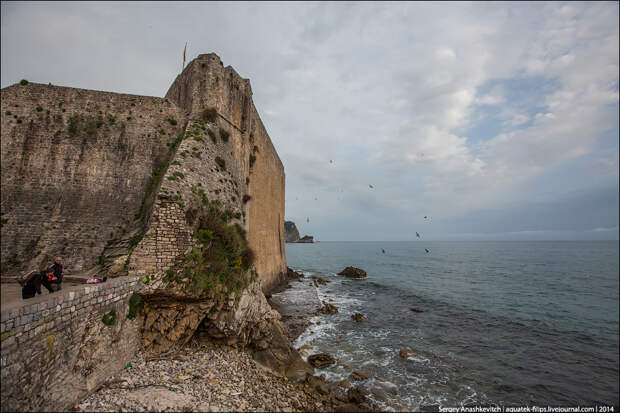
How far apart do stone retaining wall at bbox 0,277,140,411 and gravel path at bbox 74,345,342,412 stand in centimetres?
51

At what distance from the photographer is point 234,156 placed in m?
14.8

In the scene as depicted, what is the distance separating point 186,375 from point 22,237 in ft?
25.7

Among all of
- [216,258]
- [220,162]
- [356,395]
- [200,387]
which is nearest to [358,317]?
[356,395]

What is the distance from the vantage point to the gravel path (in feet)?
19.3

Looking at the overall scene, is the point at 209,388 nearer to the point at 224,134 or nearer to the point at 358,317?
the point at 224,134

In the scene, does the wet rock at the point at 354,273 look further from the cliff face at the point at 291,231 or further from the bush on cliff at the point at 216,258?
the cliff face at the point at 291,231

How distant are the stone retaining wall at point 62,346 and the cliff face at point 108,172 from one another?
1.64m

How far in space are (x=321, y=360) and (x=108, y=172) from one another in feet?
40.0

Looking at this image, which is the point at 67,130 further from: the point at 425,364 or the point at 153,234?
the point at 425,364

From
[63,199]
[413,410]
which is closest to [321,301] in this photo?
[413,410]

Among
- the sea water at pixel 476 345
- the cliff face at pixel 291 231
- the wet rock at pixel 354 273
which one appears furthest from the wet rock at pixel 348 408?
the cliff face at pixel 291 231

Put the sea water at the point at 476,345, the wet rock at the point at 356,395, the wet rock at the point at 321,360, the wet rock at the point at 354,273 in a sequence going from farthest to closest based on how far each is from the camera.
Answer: the wet rock at the point at 354,273 → the wet rock at the point at 321,360 → the sea water at the point at 476,345 → the wet rock at the point at 356,395

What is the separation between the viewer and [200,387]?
694cm

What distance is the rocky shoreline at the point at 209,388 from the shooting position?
5922 millimetres
